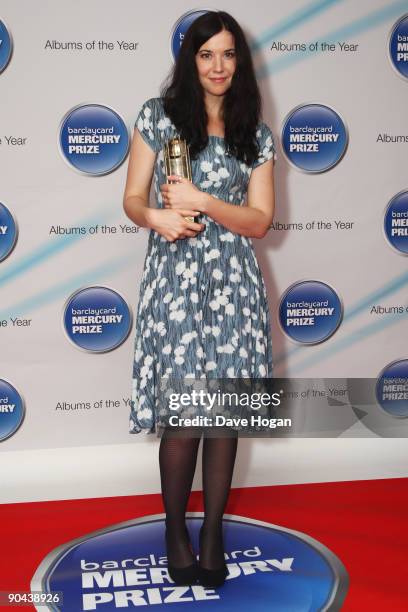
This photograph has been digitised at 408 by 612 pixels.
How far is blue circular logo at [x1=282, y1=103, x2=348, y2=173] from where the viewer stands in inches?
113

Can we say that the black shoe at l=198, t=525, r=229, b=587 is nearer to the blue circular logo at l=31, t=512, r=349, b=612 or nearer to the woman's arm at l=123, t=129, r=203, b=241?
the blue circular logo at l=31, t=512, r=349, b=612

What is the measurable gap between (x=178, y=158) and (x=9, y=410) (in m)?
1.28

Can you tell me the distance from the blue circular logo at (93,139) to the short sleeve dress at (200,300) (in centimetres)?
60

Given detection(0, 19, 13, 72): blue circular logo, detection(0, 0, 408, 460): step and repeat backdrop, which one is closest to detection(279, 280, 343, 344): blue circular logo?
detection(0, 0, 408, 460): step and repeat backdrop

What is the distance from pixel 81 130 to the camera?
8.89 ft

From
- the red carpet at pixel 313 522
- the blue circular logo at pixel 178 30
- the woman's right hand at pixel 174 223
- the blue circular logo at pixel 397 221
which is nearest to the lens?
the woman's right hand at pixel 174 223

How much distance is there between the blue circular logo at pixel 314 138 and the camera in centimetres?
288

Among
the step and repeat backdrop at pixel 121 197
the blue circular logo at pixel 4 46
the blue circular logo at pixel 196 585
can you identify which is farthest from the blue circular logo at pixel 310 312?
the blue circular logo at pixel 4 46

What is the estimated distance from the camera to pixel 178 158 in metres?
2.04

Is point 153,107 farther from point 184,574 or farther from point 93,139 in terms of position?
point 184,574

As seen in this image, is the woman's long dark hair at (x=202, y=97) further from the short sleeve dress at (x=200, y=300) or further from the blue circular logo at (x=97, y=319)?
the blue circular logo at (x=97, y=319)

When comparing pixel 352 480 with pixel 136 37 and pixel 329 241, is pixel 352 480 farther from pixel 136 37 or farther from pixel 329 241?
pixel 136 37

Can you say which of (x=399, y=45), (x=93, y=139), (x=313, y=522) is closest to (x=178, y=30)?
(x=93, y=139)

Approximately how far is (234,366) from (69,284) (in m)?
0.94
